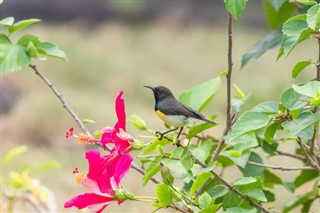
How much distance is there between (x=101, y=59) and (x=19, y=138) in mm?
1758

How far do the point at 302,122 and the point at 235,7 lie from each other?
14cm

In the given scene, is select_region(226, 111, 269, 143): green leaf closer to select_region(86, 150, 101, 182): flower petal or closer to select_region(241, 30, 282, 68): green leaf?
select_region(86, 150, 101, 182): flower petal

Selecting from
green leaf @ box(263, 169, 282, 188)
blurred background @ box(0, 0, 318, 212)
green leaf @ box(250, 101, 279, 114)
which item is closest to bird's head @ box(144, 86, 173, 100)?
green leaf @ box(250, 101, 279, 114)

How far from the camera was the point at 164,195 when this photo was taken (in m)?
0.78

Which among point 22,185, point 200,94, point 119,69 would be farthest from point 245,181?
point 119,69

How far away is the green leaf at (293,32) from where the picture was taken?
2.64 feet

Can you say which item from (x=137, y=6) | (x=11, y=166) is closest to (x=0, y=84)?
(x=11, y=166)

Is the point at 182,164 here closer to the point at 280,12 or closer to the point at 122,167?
the point at 122,167

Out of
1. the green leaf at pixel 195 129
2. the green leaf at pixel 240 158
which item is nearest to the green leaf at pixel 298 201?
the green leaf at pixel 240 158

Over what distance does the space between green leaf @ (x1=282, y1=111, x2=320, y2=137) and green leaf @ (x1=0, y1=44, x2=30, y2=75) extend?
0.43 meters

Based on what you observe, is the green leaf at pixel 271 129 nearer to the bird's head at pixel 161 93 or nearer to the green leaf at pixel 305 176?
the bird's head at pixel 161 93

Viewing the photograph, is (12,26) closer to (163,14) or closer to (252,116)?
(252,116)

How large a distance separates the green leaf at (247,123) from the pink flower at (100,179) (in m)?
0.12

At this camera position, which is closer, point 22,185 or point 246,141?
point 246,141
